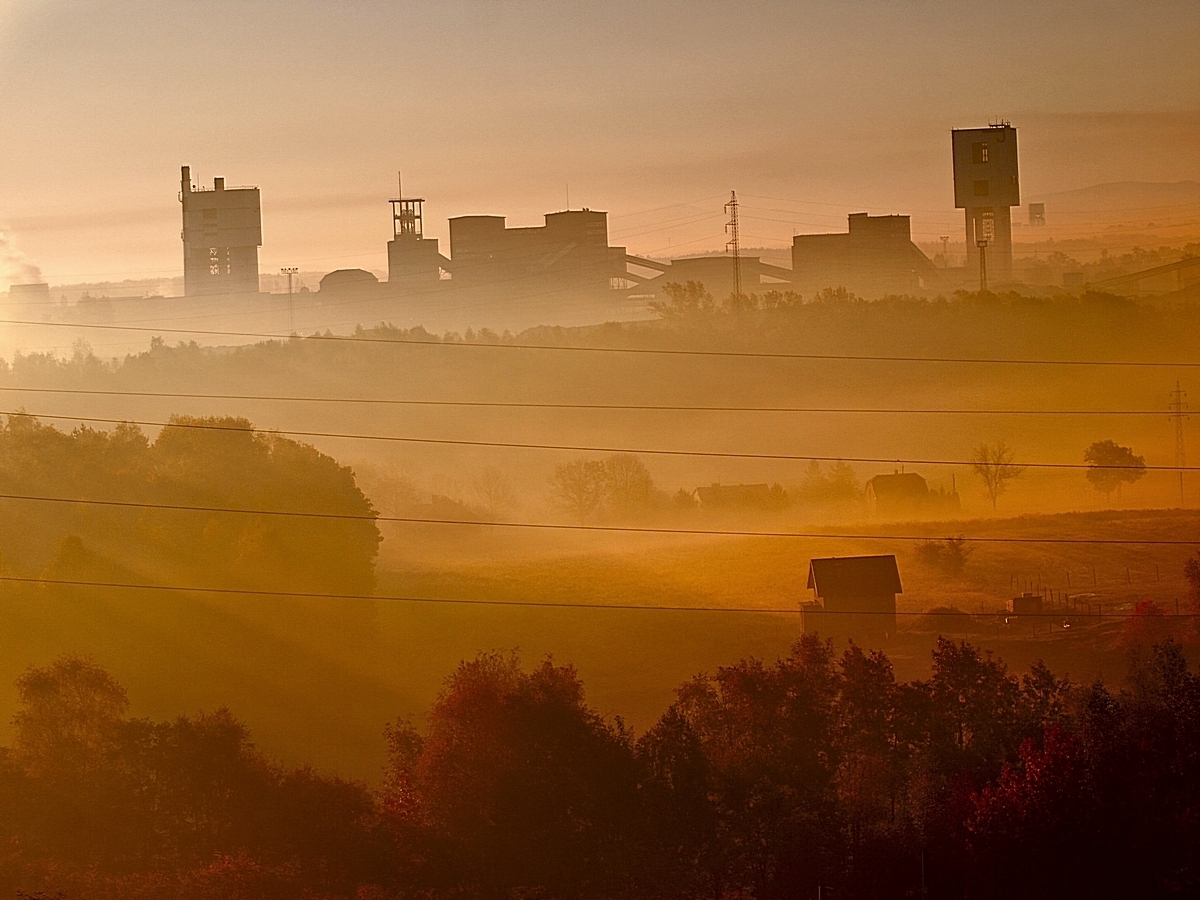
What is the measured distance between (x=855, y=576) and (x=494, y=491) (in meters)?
23.9

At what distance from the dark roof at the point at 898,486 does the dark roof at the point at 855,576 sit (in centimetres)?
1247

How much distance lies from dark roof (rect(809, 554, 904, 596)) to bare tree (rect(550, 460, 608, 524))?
17.1 meters

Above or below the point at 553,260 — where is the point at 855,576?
below

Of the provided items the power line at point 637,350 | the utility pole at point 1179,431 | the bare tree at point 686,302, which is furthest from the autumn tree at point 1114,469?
the bare tree at point 686,302

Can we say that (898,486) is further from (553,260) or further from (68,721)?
(68,721)

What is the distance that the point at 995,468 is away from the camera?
139ft

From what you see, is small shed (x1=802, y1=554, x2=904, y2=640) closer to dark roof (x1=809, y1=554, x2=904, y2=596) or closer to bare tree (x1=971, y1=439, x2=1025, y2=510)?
dark roof (x1=809, y1=554, x2=904, y2=596)

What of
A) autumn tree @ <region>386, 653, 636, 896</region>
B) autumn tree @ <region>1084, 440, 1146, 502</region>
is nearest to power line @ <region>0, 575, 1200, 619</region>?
autumn tree @ <region>386, 653, 636, 896</region>

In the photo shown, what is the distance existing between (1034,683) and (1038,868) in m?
4.22

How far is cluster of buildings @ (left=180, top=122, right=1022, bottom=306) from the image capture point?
169ft

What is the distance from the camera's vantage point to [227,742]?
16.5m

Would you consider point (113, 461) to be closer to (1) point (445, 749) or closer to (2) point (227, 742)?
(2) point (227, 742)

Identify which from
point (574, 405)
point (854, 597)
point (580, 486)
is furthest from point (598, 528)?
point (574, 405)

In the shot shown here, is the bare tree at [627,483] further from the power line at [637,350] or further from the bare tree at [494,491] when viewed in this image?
the power line at [637,350]
